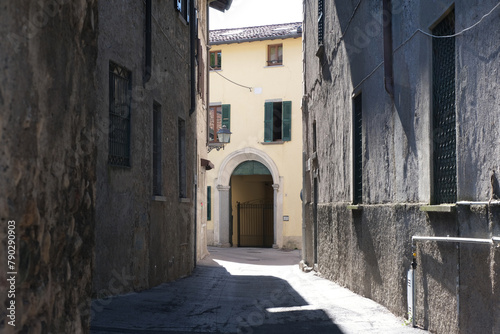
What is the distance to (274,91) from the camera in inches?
981

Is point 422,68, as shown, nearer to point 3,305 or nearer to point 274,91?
point 3,305

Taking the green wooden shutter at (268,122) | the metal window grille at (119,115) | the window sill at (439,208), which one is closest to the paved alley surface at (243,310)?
the window sill at (439,208)

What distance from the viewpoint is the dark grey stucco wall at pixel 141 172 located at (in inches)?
297

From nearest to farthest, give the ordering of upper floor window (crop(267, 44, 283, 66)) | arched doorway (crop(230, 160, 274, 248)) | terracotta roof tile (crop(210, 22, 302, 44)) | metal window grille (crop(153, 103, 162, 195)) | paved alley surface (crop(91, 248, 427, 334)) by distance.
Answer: paved alley surface (crop(91, 248, 427, 334)), metal window grille (crop(153, 103, 162, 195)), terracotta roof tile (crop(210, 22, 302, 44)), upper floor window (crop(267, 44, 283, 66)), arched doorway (crop(230, 160, 274, 248))

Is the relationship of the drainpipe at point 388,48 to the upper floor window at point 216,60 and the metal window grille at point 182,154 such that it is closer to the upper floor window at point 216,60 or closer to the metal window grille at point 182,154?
the metal window grille at point 182,154

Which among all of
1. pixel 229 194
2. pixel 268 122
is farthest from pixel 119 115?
pixel 229 194

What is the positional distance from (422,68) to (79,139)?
4407 mm

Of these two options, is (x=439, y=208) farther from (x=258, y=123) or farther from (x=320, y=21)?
(x=258, y=123)

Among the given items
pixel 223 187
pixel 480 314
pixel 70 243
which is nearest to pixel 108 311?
pixel 480 314

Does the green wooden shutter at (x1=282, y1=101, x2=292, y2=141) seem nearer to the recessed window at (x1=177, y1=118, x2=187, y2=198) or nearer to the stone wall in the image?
the recessed window at (x1=177, y1=118, x2=187, y2=198)

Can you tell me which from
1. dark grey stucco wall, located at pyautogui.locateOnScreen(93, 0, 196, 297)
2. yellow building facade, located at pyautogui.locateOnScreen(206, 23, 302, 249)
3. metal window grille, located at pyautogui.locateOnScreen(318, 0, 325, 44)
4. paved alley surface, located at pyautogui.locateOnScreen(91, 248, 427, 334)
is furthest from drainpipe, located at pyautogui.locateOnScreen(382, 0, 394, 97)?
yellow building facade, located at pyautogui.locateOnScreen(206, 23, 302, 249)

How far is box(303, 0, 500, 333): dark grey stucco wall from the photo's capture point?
4.35 meters

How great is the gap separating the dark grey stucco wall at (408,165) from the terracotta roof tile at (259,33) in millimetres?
13131

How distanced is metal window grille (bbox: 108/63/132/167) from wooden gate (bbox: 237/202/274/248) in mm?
17841
